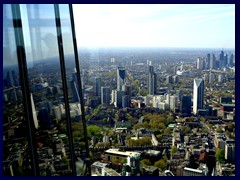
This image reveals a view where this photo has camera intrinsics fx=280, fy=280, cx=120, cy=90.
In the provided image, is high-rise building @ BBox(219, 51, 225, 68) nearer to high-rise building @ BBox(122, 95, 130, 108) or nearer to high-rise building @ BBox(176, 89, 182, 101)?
high-rise building @ BBox(176, 89, 182, 101)

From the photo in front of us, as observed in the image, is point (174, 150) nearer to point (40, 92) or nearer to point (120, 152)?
point (120, 152)

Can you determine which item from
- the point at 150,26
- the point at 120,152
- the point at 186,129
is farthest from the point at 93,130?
the point at 150,26

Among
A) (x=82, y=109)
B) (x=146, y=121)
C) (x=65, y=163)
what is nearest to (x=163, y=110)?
(x=146, y=121)

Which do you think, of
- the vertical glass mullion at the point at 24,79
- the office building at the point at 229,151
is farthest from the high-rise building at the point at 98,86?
the office building at the point at 229,151

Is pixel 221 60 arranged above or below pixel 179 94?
above

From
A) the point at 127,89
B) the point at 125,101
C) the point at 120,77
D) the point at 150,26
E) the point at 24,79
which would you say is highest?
the point at 150,26

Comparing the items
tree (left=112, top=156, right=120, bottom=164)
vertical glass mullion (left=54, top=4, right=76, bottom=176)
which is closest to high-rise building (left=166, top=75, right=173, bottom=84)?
tree (left=112, top=156, right=120, bottom=164)
